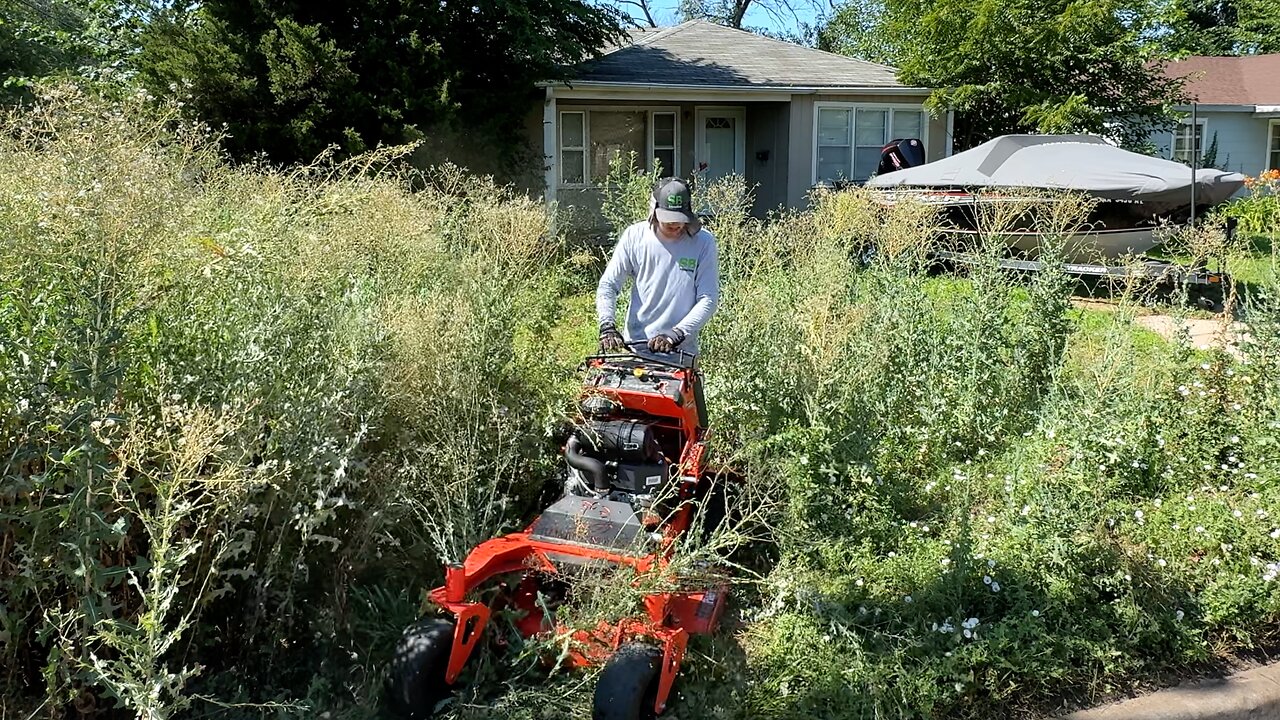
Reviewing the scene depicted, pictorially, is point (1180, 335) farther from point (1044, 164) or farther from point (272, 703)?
point (1044, 164)

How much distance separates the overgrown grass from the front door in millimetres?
13903

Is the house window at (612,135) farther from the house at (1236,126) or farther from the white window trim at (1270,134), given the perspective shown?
the white window trim at (1270,134)

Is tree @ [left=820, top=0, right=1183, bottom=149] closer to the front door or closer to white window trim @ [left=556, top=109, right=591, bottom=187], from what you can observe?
the front door

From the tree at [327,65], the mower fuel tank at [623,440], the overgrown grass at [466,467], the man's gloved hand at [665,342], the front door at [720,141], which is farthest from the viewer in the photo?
the front door at [720,141]

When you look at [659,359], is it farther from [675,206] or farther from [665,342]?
[675,206]

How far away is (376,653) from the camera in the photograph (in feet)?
12.3

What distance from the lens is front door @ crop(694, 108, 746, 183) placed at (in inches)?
762

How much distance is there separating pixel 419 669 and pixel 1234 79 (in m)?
31.4

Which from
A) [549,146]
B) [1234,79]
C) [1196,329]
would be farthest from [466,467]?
[1234,79]

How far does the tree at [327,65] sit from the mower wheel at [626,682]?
9884 millimetres

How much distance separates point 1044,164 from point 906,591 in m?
10.6

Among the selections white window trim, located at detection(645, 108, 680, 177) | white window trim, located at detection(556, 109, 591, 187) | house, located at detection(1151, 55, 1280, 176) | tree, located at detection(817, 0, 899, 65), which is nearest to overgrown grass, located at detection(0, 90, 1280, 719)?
white window trim, located at detection(556, 109, 591, 187)

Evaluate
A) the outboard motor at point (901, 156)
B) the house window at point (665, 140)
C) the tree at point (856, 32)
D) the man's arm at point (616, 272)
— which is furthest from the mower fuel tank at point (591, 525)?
the tree at point (856, 32)

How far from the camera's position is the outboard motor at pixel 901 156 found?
16.8m
